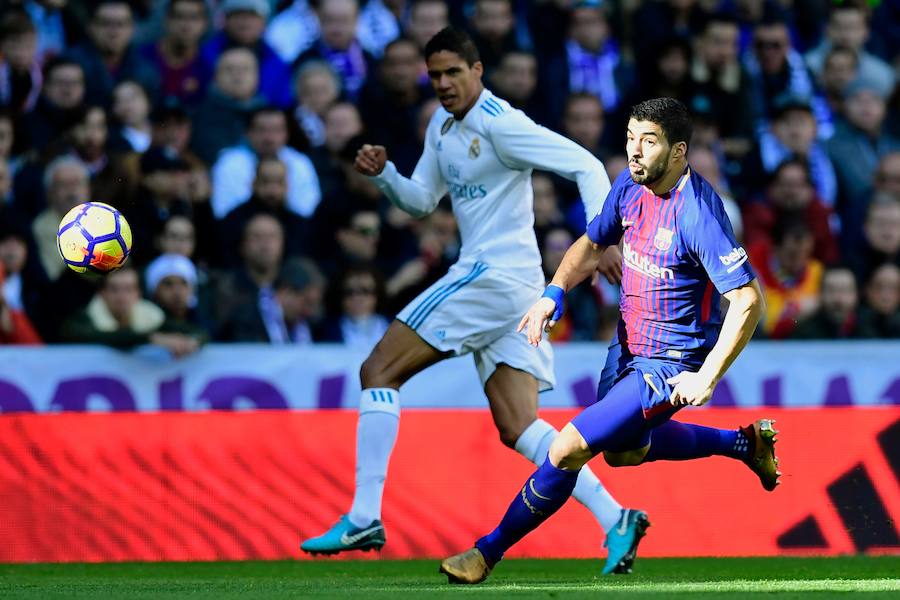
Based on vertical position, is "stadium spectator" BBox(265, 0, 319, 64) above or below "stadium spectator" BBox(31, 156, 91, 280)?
above

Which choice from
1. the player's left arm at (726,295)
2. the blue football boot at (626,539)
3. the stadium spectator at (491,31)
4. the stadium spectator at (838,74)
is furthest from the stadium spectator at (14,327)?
the stadium spectator at (838,74)

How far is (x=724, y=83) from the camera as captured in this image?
39.7ft

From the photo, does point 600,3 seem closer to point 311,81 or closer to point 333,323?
point 311,81

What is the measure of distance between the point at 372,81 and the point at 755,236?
2991 mm

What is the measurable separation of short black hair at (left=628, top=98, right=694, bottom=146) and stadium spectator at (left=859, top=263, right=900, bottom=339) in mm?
4815

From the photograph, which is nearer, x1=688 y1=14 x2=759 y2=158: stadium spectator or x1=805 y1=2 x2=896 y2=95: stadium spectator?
x1=688 y1=14 x2=759 y2=158: stadium spectator

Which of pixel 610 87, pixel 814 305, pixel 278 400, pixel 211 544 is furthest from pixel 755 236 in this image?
pixel 211 544

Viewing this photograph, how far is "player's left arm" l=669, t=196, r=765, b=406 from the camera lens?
5766mm

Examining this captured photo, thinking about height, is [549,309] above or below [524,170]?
below

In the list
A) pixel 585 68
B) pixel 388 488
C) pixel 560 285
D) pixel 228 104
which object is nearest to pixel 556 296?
pixel 560 285

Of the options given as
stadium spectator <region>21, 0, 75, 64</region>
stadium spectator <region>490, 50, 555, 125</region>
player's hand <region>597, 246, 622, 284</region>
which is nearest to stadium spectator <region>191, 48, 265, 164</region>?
stadium spectator <region>21, 0, 75, 64</region>

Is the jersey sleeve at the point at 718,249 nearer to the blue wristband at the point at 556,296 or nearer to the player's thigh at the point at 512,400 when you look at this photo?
the blue wristband at the point at 556,296

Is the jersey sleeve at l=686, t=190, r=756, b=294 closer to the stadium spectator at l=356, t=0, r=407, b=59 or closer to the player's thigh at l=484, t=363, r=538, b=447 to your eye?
the player's thigh at l=484, t=363, r=538, b=447

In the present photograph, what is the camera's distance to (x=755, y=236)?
432 inches
